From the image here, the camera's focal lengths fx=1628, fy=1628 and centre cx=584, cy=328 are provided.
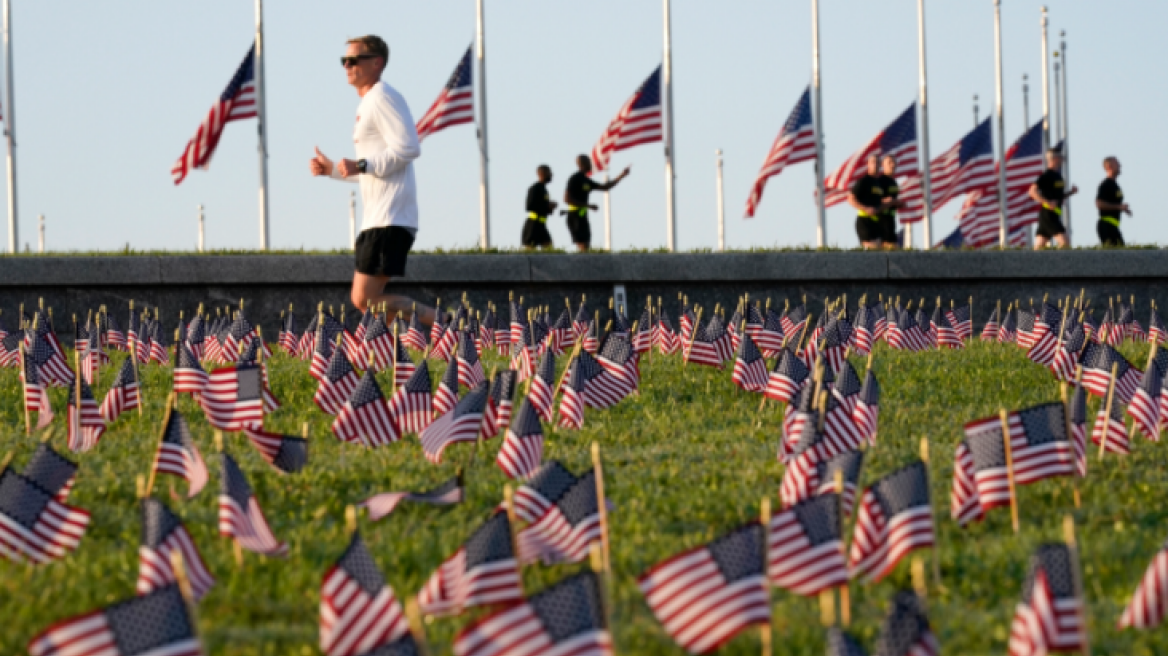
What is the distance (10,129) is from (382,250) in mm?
15697

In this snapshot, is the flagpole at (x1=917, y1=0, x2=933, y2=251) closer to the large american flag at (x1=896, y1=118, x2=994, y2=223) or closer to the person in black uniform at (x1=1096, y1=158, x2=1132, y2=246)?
the large american flag at (x1=896, y1=118, x2=994, y2=223)

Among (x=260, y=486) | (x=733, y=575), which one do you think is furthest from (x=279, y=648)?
(x=260, y=486)

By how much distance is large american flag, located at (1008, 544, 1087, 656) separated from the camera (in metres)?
3.80

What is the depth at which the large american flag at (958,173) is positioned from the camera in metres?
27.7

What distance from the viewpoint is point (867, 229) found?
21.8m

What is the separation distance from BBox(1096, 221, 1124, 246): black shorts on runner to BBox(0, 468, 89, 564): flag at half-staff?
19.0 metres

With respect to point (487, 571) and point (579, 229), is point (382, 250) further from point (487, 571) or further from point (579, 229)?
point (579, 229)

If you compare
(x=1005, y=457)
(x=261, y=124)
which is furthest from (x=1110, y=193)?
(x=1005, y=457)

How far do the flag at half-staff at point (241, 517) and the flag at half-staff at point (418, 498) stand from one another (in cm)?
73

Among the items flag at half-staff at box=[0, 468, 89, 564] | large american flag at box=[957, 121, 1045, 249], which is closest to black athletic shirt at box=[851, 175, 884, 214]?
large american flag at box=[957, 121, 1045, 249]

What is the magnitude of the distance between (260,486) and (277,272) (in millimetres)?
12094

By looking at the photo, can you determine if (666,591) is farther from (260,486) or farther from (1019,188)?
(1019,188)

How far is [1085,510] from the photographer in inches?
255

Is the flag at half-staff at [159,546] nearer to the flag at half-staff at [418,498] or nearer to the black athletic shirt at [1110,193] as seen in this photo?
the flag at half-staff at [418,498]
